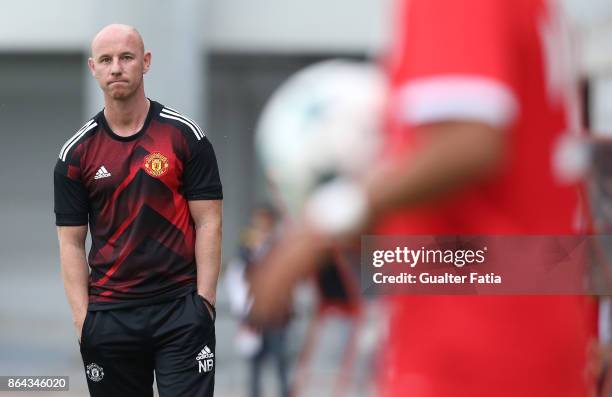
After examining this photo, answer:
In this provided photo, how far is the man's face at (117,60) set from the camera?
10.0ft

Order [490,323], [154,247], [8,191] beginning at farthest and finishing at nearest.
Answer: [8,191] < [154,247] < [490,323]

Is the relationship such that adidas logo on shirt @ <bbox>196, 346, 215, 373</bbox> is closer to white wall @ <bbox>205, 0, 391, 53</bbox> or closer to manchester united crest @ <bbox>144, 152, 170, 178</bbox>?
manchester united crest @ <bbox>144, 152, 170, 178</bbox>

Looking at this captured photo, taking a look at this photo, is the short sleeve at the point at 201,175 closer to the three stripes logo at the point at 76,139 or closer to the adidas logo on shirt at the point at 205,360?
the three stripes logo at the point at 76,139

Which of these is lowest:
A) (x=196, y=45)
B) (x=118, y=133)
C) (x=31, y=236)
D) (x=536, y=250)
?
(x=536, y=250)

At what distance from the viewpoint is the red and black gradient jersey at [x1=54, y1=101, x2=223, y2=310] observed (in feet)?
11.0

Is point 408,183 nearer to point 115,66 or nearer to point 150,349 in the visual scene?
point 115,66

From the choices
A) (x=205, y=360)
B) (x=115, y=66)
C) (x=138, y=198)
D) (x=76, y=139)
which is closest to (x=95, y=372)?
(x=205, y=360)

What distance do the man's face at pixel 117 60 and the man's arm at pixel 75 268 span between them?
20.1 inches

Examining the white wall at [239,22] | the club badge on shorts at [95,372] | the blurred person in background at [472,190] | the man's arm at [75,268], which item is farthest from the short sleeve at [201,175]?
the white wall at [239,22]

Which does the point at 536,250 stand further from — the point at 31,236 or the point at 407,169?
the point at 31,236

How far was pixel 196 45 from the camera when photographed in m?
9.71

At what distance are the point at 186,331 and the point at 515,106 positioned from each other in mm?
2429

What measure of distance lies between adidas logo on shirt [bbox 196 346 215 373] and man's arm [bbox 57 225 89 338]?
1.17 ft

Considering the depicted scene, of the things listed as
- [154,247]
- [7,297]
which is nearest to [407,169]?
[154,247]
